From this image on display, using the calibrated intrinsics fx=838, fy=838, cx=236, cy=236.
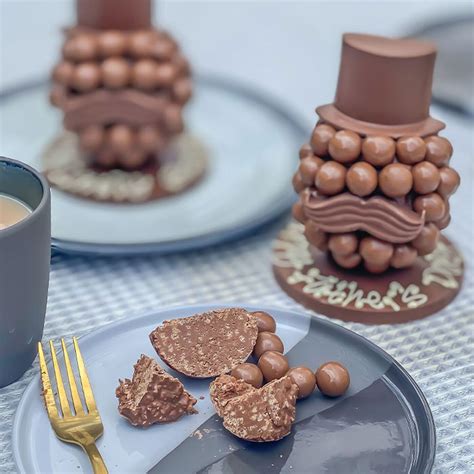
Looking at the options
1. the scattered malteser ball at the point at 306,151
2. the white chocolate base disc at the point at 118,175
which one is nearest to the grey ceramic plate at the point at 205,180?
the white chocolate base disc at the point at 118,175

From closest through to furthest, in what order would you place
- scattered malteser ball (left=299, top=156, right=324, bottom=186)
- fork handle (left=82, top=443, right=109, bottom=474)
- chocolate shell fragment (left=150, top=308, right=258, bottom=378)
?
fork handle (left=82, top=443, right=109, bottom=474) < chocolate shell fragment (left=150, top=308, right=258, bottom=378) < scattered malteser ball (left=299, top=156, right=324, bottom=186)

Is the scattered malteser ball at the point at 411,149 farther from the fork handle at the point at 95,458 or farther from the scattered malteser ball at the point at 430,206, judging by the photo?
the fork handle at the point at 95,458

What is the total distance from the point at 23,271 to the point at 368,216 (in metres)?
0.33

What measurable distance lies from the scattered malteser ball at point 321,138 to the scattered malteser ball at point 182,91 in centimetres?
25

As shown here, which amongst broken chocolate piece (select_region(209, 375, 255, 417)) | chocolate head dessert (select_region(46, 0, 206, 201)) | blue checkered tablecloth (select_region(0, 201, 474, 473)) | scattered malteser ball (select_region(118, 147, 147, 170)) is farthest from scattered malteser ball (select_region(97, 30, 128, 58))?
broken chocolate piece (select_region(209, 375, 255, 417))

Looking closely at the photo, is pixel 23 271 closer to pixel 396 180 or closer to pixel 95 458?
pixel 95 458

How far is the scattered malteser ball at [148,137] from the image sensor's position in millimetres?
1014

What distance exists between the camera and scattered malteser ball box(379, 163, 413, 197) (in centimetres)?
78

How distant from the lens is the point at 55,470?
61 cm

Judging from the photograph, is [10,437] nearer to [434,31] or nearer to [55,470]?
[55,470]

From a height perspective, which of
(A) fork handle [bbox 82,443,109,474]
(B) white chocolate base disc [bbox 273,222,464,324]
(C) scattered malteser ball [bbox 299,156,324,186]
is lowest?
(A) fork handle [bbox 82,443,109,474]

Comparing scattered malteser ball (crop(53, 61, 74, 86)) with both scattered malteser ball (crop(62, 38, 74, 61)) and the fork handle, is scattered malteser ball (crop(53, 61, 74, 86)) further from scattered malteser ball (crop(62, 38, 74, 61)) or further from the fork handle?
Result: the fork handle

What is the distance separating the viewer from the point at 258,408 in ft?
2.12

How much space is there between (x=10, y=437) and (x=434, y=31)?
886 millimetres
